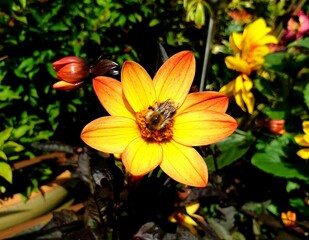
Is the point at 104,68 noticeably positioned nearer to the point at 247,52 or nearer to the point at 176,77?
the point at 176,77

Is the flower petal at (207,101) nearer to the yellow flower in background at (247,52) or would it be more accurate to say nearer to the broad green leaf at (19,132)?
the yellow flower in background at (247,52)

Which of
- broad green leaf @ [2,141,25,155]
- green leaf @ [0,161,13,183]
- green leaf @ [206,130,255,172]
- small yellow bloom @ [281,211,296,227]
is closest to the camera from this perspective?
green leaf @ [0,161,13,183]

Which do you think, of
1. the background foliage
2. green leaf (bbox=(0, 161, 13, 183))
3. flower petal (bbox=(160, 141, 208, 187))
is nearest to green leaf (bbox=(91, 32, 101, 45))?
the background foliage

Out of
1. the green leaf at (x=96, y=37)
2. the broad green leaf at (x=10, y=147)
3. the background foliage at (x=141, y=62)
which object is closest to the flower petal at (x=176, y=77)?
the background foliage at (x=141, y=62)

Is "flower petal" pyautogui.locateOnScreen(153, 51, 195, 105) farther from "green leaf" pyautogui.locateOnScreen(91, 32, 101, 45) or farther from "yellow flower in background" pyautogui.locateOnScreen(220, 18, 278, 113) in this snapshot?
"green leaf" pyautogui.locateOnScreen(91, 32, 101, 45)

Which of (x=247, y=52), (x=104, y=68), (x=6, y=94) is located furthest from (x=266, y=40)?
(x=6, y=94)

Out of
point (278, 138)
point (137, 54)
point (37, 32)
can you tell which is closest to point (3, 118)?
point (37, 32)
